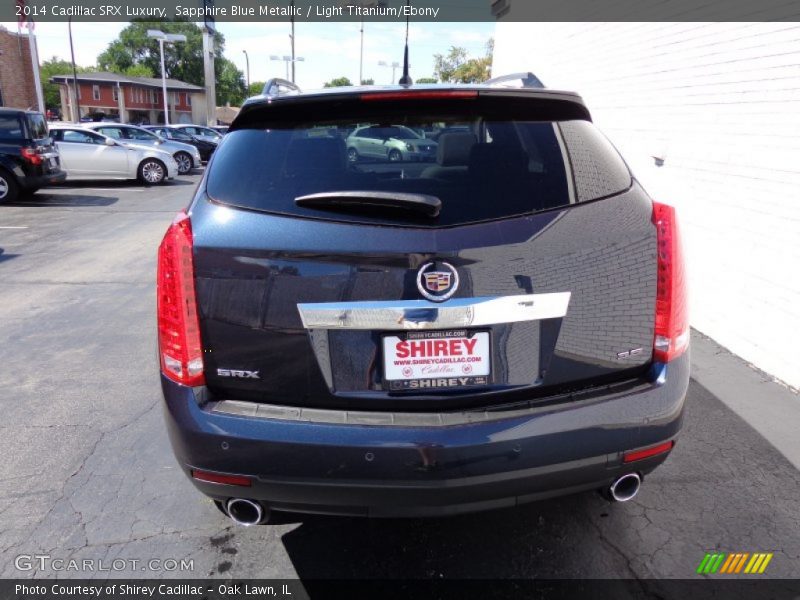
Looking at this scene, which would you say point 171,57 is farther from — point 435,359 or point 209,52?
point 435,359

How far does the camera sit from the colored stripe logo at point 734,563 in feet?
7.93

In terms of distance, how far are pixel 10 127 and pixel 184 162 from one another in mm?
9167

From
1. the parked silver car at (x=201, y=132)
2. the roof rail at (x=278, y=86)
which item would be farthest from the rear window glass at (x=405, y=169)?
the parked silver car at (x=201, y=132)

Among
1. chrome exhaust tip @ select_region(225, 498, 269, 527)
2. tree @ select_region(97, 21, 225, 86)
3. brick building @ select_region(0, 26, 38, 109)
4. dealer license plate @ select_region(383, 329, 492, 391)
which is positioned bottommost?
chrome exhaust tip @ select_region(225, 498, 269, 527)

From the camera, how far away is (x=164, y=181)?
18.5 m

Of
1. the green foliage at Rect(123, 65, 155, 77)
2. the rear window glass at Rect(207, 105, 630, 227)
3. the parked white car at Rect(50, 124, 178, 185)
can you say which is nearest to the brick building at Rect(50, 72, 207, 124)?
the green foliage at Rect(123, 65, 155, 77)

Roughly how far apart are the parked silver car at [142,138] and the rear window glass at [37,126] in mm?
4313

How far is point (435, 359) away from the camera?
1.88 metres

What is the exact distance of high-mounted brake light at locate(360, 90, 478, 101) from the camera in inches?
83.6

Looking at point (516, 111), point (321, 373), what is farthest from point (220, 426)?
point (516, 111)

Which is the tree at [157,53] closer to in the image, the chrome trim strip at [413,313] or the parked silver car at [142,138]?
the parked silver car at [142,138]

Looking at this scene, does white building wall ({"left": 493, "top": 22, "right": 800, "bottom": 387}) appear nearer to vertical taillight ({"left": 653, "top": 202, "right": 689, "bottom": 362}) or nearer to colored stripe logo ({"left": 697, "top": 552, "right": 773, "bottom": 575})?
colored stripe logo ({"left": 697, "top": 552, "right": 773, "bottom": 575})

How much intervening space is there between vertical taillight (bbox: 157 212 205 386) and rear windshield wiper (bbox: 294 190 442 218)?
42cm

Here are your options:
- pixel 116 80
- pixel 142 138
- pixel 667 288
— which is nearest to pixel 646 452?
pixel 667 288
